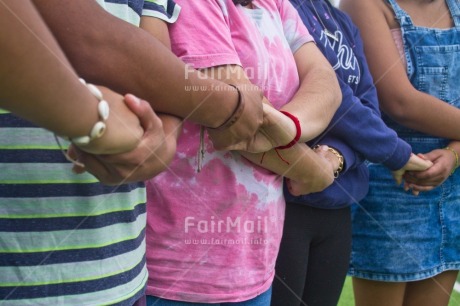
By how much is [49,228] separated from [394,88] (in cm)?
127

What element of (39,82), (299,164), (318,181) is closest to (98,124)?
(39,82)

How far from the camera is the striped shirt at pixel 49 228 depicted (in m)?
0.96

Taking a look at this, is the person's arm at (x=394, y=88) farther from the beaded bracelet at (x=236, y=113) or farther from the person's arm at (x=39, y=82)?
the person's arm at (x=39, y=82)

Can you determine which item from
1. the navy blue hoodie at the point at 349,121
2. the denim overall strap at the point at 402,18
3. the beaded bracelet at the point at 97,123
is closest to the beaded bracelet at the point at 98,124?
the beaded bracelet at the point at 97,123

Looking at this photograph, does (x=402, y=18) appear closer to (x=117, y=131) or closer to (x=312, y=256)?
(x=312, y=256)

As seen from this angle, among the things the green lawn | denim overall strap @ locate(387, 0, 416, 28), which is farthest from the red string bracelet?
the green lawn

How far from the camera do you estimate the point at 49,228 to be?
979 millimetres

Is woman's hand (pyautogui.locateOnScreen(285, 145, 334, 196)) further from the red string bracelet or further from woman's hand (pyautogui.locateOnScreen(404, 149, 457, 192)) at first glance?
woman's hand (pyautogui.locateOnScreen(404, 149, 457, 192))

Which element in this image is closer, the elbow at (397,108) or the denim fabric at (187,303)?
the denim fabric at (187,303)

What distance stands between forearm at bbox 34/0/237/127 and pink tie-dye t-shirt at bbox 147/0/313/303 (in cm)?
21

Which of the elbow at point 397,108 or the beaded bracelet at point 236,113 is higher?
the beaded bracelet at point 236,113

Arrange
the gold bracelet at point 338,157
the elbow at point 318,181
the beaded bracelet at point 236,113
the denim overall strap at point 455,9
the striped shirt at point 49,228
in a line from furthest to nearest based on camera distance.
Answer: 1. the denim overall strap at point 455,9
2. the gold bracelet at point 338,157
3. the elbow at point 318,181
4. the beaded bracelet at point 236,113
5. the striped shirt at point 49,228

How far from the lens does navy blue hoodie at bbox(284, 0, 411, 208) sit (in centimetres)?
168

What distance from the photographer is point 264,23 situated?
57.9 inches
